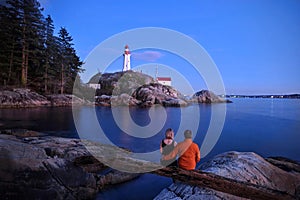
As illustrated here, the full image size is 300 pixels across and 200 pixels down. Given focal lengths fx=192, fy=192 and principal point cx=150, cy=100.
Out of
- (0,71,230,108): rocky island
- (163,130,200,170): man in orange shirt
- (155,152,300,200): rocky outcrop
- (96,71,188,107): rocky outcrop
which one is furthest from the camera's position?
(96,71,188,107): rocky outcrop

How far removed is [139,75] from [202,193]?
6597cm

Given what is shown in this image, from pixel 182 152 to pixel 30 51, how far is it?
118ft

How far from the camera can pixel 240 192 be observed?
445 centimetres

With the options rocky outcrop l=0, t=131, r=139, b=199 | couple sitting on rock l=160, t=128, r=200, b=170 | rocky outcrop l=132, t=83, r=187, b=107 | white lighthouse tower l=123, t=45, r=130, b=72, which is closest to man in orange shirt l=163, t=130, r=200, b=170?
couple sitting on rock l=160, t=128, r=200, b=170

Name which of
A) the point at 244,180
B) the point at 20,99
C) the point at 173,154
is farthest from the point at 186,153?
the point at 20,99

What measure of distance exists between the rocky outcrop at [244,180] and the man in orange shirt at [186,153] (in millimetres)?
420

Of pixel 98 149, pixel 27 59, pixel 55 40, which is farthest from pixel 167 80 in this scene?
pixel 98 149

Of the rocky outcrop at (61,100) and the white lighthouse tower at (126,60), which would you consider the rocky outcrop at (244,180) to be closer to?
the rocky outcrop at (61,100)

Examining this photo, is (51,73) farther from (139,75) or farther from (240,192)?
(240,192)

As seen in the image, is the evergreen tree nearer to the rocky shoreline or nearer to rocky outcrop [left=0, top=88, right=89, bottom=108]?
rocky outcrop [left=0, top=88, right=89, bottom=108]

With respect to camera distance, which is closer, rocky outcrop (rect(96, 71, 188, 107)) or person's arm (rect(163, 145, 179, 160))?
person's arm (rect(163, 145, 179, 160))

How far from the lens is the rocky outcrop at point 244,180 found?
4.46 m

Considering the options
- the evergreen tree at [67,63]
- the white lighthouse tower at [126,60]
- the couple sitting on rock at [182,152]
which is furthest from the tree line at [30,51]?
the white lighthouse tower at [126,60]

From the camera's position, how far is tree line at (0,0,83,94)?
31.5 metres
